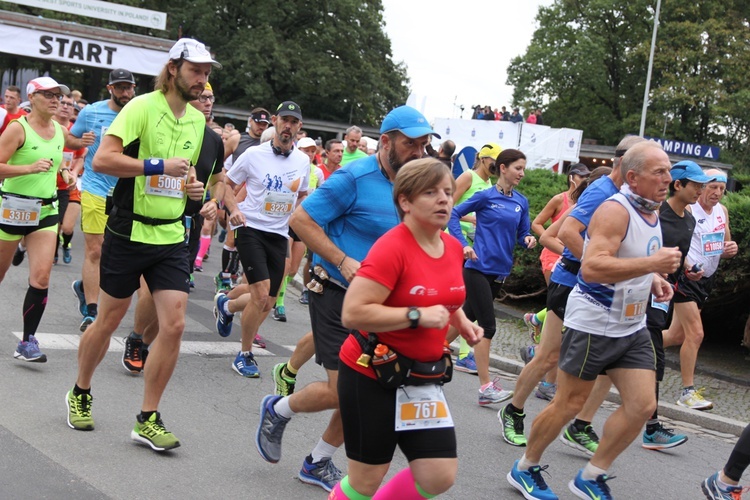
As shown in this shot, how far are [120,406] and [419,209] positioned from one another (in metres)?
3.25

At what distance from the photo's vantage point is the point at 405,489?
12.1 feet

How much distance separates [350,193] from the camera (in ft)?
15.5

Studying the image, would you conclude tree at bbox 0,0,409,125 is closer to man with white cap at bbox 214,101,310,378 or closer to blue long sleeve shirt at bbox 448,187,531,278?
man with white cap at bbox 214,101,310,378

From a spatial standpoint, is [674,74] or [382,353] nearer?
[382,353]

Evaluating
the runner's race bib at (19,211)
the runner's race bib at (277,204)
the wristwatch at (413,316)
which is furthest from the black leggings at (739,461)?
the runner's race bib at (19,211)

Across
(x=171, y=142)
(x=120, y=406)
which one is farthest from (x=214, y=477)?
(x=171, y=142)

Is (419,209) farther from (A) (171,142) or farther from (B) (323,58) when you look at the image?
(B) (323,58)

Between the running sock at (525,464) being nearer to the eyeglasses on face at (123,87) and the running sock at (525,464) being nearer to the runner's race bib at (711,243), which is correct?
the runner's race bib at (711,243)

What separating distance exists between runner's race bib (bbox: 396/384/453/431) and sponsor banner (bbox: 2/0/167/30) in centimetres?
3226

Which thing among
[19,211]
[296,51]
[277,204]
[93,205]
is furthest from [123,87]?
[296,51]

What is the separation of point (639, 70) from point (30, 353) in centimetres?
4583

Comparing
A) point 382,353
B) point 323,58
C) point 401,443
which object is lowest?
point 401,443

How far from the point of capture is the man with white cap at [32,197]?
6.94 meters

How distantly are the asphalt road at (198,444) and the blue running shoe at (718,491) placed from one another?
1.26 feet
